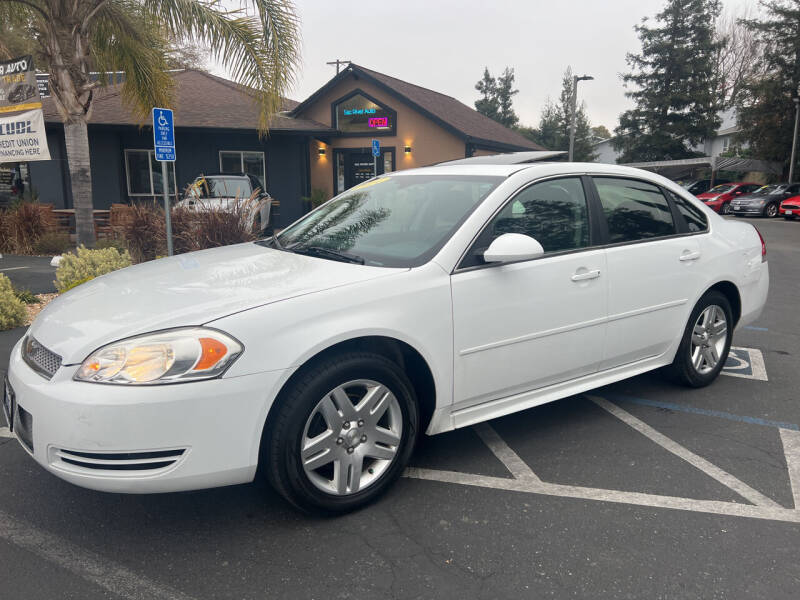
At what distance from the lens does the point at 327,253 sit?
3363mm

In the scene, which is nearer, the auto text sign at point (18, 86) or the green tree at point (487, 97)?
the auto text sign at point (18, 86)

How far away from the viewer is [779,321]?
688 cm

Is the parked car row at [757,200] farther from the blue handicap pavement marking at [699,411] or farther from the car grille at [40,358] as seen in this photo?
the car grille at [40,358]

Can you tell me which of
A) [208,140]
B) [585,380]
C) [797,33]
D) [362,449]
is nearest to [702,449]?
[585,380]

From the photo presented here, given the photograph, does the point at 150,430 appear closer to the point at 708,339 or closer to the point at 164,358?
the point at 164,358

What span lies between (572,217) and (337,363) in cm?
183

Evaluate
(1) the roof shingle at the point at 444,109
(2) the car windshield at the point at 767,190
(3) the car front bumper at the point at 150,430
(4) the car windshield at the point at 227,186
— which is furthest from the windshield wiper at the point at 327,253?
(2) the car windshield at the point at 767,190

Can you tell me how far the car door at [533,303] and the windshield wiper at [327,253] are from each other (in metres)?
0.54

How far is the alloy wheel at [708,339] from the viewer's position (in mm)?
4348

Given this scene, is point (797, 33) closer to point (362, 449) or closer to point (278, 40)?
point (278, 40)

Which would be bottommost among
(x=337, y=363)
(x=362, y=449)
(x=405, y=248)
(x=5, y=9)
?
(x=362, y=449)

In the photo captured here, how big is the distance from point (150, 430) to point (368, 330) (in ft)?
3.20

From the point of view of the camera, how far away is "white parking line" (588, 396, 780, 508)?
3.03 m

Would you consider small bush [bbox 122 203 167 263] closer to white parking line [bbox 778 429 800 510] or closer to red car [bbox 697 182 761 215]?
white parking line [bbox 778 429 800 510]
